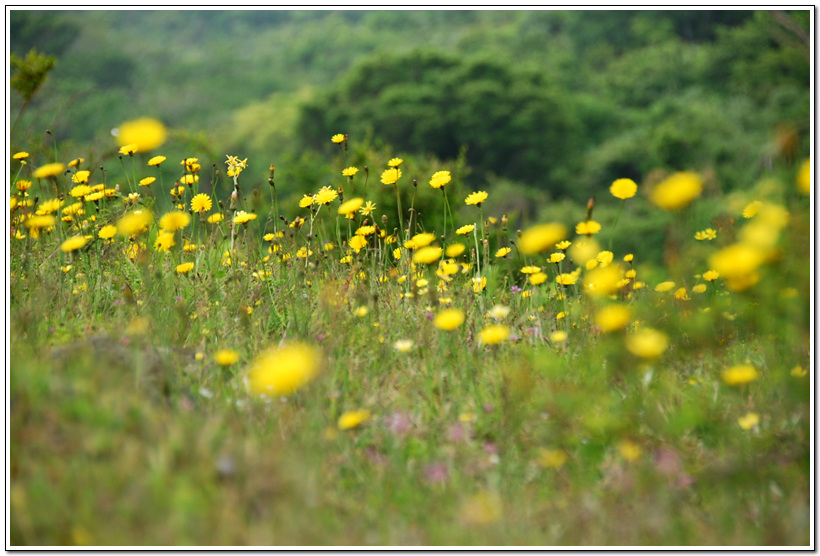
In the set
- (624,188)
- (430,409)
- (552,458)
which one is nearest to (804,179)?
(624,188)

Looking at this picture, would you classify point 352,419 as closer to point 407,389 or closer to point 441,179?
point 407,389

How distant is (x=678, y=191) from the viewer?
1540 mm

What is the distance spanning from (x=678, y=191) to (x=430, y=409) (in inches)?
32.7

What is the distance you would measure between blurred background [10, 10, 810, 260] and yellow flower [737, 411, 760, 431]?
25.6 feet

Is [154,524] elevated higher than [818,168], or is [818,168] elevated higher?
[818,168]

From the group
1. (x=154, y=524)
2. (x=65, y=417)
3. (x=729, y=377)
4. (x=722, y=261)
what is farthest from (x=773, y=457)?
(x=65, y=417)

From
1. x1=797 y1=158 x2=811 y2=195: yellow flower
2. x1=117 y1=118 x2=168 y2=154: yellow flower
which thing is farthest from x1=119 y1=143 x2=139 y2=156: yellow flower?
x1=797 y1=158 x2=811 y2=195: yellow flower

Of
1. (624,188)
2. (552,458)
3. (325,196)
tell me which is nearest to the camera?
(552,458)

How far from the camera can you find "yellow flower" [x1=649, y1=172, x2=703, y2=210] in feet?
5.04

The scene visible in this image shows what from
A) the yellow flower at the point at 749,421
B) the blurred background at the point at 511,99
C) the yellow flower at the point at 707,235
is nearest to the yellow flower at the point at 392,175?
the yellow flower at the point at 707,235

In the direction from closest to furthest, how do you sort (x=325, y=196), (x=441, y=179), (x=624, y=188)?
(x=624, y=188) < (x=441, y=179) < (x=325, y=196)
